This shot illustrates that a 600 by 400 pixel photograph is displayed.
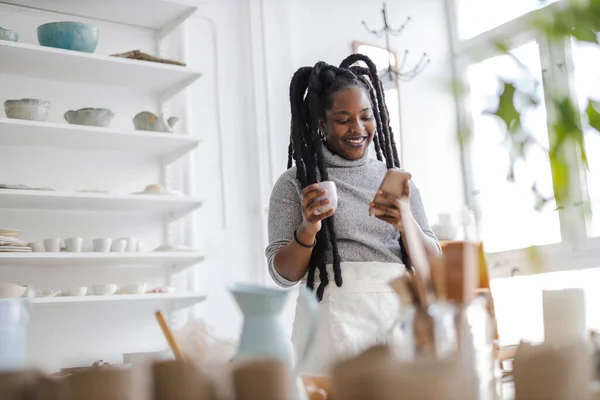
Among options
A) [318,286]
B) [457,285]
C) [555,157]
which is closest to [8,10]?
[318,286]

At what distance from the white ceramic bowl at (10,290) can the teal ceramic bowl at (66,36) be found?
0.97 metres

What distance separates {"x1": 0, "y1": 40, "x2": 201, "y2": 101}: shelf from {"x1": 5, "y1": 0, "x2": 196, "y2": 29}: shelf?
0.30m

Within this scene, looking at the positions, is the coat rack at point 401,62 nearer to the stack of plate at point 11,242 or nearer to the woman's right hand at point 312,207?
the stack of plate at point 11,242

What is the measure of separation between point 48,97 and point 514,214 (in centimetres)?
292

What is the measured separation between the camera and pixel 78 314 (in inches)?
125

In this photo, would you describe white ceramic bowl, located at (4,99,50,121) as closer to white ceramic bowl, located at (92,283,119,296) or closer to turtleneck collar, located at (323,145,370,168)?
white ceramic bowl, located at (92,283,119,296)

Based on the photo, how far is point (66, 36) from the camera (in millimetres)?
3027

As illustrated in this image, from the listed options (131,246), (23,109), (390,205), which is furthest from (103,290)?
(390,205)

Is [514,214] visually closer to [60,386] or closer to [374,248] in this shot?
[374,248]

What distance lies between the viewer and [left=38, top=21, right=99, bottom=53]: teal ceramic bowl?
3.02 meters

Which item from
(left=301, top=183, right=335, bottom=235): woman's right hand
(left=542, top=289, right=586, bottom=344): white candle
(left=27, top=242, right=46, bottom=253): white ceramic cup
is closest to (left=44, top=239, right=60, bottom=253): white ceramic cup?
(left=27, top=242, right=46, bottom=253): white ceramic cup

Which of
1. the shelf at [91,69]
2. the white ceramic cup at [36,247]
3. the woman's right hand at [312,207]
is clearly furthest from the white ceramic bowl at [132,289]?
the woman's right hand at [312,207]

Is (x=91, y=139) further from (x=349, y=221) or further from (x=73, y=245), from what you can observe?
(x=349, y=221)

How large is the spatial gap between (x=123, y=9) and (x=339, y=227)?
75.4 inches
